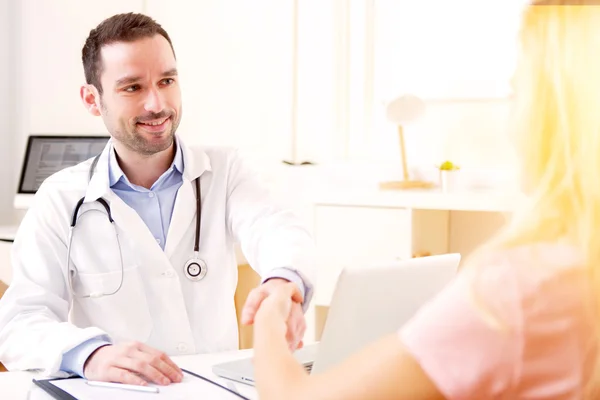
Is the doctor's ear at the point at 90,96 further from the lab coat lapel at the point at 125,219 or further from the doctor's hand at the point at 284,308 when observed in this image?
the doctor's hand at the point at 284,308

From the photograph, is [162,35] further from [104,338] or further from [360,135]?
[360,135]

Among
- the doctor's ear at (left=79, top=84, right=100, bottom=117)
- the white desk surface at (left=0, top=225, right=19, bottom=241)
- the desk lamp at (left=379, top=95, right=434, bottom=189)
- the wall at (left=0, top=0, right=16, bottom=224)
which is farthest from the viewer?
the wall at (left=0, top=0, right=16, bottom=224)

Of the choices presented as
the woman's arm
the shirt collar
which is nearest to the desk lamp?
the shirt collar

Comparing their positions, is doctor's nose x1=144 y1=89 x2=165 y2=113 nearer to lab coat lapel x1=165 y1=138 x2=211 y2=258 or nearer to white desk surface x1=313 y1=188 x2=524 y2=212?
lab coat lapel x1=165 y1=138 x2=211 y2=258

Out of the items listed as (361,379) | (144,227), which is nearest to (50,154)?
(144,227)

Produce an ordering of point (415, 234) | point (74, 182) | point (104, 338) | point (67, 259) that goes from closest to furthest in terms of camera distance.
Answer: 1. point (104, 338)
2. point (67, 259)
3. point (74, 182)
4. point (415, 234)

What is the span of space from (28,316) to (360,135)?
6.69ft

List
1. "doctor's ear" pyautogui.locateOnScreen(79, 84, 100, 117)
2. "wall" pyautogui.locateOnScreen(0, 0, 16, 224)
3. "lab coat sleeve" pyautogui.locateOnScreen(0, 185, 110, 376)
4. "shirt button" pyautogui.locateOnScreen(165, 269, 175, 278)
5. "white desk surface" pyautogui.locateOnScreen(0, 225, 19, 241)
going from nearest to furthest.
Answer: "lab coat sleeve" pyautogui.locateOnScreen(0, 185, 110, 376)
"shirt button" pyautogui.locateOnScreen(165, 269, 175, 278)
"doctor's ear" pyautogui.locateOnScreen(79, 84, 100, 117)
"white desk surface" pyautogui.locateOnScreen(0, 225, 19, 241)
"wall" pyautogui.locateOnScreen(0, 0, 16, 224)

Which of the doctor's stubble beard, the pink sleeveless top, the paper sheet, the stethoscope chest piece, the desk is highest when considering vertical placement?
the doctor's stubble beard

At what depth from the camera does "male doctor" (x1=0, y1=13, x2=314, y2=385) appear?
184 cm

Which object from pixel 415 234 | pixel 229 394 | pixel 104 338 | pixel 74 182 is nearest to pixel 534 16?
pixel 229 394

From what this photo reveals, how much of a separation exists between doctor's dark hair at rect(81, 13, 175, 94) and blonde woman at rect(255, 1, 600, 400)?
1293 millimetres

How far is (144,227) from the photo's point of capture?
74.5 inches

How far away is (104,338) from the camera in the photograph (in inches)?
60.3
